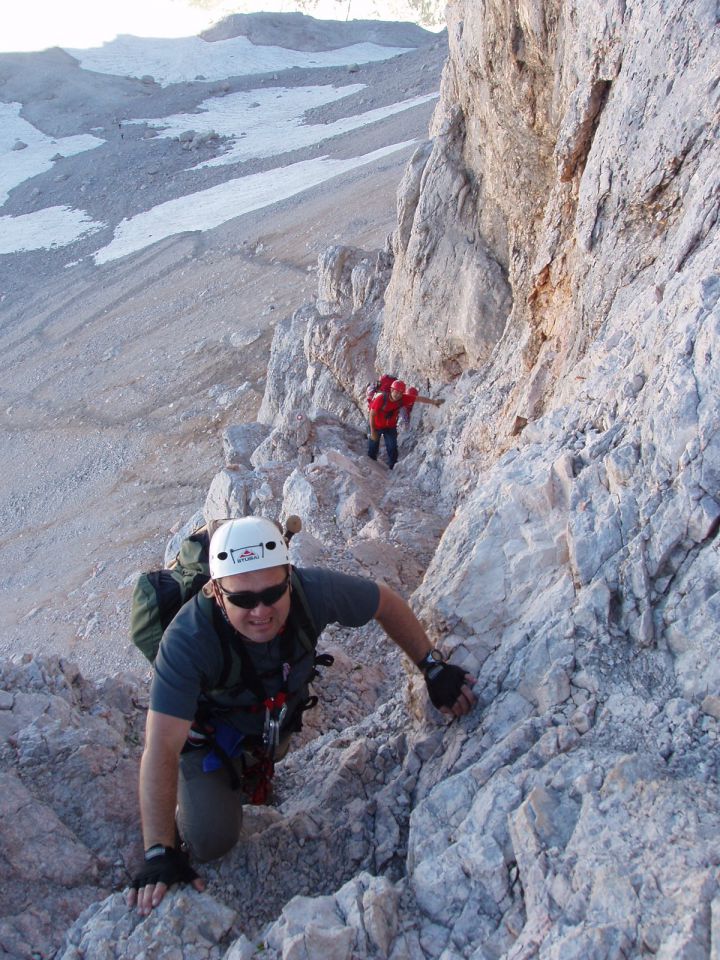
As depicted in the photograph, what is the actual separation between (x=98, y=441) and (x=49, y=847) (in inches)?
782

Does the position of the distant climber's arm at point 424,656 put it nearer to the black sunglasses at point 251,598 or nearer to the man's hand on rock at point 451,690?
the man's hand on rock at point 451,690

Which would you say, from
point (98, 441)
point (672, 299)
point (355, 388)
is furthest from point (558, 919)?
point (98, 441)

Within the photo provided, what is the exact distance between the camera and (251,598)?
4512mm

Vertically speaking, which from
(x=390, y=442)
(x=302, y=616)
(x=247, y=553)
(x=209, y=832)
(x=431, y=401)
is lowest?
(x=390, y=442)

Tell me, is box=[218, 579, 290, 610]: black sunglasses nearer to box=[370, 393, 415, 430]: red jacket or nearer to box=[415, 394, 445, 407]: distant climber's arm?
box=[370, 393, 415, 430]: red jacket

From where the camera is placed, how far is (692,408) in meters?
4.25

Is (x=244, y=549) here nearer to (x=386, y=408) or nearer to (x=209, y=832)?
(x=209, y=832)

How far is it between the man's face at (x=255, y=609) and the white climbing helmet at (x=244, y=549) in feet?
0.13

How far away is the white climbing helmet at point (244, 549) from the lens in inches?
179

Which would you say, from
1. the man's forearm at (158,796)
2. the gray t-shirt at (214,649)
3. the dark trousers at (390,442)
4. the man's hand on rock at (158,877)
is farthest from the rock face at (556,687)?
the dark trousers at (390,442)

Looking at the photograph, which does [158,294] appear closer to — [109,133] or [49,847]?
[49,847]

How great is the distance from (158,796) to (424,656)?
1824mm

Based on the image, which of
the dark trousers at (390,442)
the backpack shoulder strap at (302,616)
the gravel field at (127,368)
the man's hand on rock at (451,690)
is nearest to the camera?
the man's hand on rock at (451,690)

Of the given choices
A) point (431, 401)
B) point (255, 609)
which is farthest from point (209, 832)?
point (431, 401)
